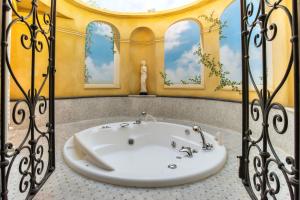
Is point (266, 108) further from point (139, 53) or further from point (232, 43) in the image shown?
point (139, 53)

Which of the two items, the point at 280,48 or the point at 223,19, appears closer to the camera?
the point at 280,48

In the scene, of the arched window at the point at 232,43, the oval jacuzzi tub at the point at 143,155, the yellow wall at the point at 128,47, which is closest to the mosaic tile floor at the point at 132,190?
the oval jacuzzi tub at the point at 143,155

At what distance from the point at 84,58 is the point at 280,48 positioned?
3.44m

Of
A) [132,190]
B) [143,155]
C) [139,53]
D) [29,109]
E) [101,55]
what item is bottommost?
[143,155]

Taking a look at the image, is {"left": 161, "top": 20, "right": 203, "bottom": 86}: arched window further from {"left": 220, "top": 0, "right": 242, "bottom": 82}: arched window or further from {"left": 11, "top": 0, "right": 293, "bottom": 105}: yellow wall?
{"left": 220, "top": 0, "right": 242, "bottom": 82}: arched window

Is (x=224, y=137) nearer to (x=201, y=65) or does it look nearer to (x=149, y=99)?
(x=201, y=65)

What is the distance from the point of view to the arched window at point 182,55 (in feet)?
12.0

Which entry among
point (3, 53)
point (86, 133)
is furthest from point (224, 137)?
point (3, 53)

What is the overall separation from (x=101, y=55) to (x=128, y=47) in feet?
2.28

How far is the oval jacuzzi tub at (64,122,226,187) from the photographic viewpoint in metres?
1.28

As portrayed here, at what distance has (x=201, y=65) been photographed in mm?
3467

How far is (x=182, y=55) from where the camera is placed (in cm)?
385

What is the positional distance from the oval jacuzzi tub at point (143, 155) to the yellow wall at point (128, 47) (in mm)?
1170

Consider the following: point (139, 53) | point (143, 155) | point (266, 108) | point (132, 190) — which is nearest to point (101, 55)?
point (139, 53)
